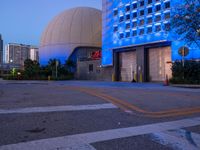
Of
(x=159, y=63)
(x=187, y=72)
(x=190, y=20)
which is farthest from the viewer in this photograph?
(x=159, y=63)

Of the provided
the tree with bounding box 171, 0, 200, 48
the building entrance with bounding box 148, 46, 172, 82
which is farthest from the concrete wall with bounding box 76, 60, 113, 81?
the tree with bounding box 171, 0, 200, 48

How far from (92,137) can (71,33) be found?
238 ft

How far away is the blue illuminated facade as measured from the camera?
4197 centimetres

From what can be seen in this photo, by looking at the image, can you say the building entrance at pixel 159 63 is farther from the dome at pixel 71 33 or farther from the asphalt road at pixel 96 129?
the asphalt road at pixel 96 129

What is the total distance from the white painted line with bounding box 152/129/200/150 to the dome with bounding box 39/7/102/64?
233 feet

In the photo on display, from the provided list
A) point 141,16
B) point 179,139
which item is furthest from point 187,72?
point 179,139

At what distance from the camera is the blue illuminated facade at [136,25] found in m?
42.0

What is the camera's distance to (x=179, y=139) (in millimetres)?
6137

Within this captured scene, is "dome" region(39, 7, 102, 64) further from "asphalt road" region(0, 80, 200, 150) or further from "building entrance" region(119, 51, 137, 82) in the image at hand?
"asphalt road" region(0, 80, 200, 150)

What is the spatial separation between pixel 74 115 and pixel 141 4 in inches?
1589

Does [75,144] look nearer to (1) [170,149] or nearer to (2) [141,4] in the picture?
(1) [170,149]

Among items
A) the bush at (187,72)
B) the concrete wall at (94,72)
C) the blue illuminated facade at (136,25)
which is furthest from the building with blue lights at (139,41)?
the bush at (187,72)

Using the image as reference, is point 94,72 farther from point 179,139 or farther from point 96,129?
point 179,139

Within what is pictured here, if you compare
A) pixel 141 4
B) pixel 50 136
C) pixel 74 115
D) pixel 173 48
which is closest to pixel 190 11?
pixel 74 115
